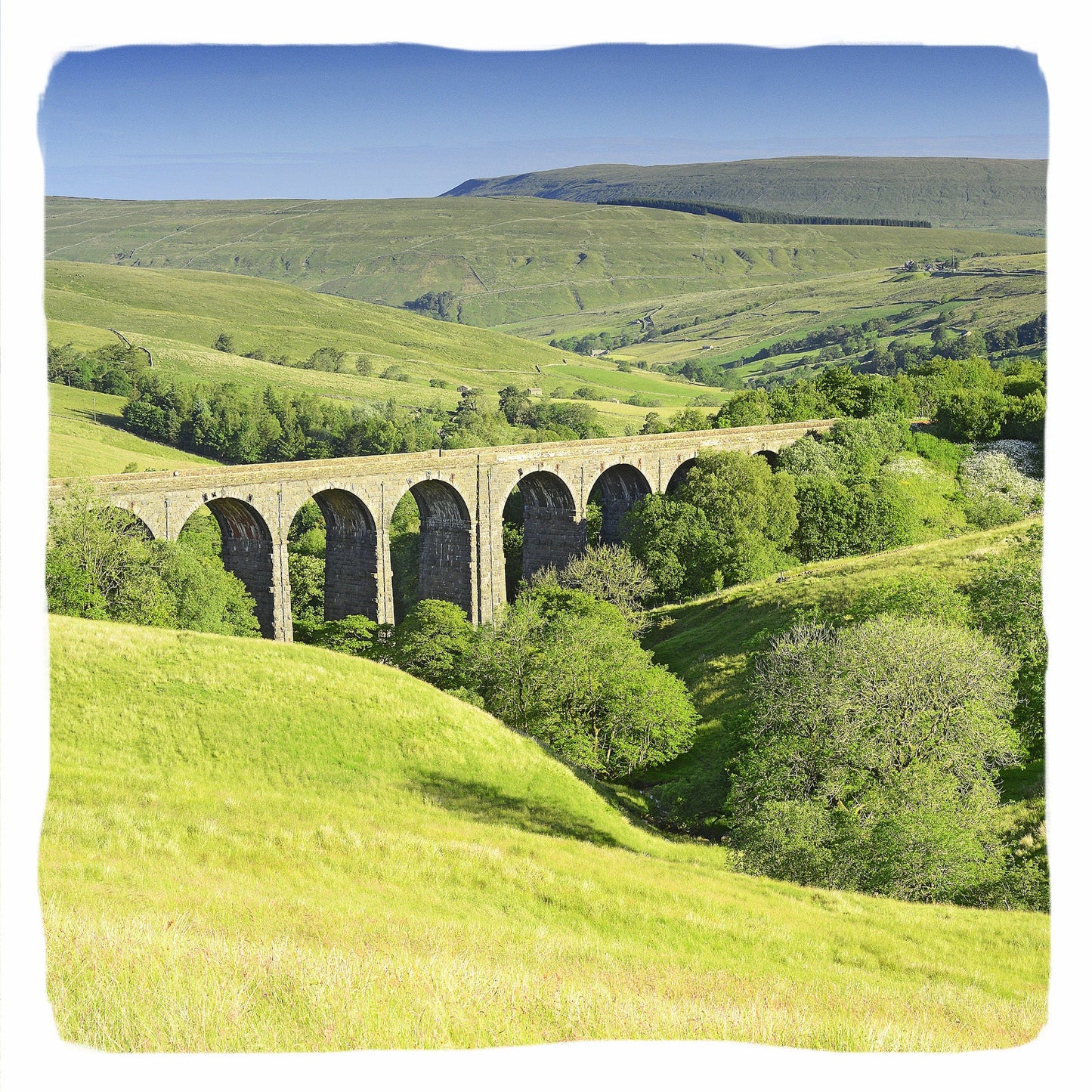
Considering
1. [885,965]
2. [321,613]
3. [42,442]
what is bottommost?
[321,613]

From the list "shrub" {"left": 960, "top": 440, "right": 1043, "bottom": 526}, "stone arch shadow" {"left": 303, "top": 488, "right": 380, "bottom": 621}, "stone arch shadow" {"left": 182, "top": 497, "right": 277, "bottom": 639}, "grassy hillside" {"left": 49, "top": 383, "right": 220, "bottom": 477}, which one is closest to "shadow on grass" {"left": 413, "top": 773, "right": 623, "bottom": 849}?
"stone arch shadow" {"left": 182, "top": 497, "right": 277, "bottom": 639}

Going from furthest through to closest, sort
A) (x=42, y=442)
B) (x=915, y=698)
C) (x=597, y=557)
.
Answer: (x=597, y=557)
(x=915, y=698)
(x=42, y=442)

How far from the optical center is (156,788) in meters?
12.4

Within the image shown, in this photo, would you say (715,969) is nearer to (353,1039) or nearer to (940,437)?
(353,1039)

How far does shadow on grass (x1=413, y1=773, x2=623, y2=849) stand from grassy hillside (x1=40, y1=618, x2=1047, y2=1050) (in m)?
0.20

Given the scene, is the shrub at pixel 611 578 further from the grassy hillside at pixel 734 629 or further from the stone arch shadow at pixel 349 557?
the stone arch shadow at pixel 349 557

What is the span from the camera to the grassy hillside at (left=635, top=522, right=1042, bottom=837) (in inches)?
1367

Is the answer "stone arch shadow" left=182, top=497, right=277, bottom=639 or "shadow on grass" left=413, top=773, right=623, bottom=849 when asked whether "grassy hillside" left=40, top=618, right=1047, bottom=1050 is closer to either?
"shadow on grass" left=413, top=773, right=623, bottom=849

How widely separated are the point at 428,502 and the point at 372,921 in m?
56.1

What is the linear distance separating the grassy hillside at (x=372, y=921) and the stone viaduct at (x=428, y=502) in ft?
95.8

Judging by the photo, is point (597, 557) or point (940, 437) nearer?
point (597, 557)

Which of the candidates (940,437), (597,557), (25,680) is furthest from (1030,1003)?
(940,437)

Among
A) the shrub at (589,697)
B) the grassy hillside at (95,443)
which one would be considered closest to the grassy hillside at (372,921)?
the shrub at (589,697)

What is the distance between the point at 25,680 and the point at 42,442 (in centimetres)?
137
